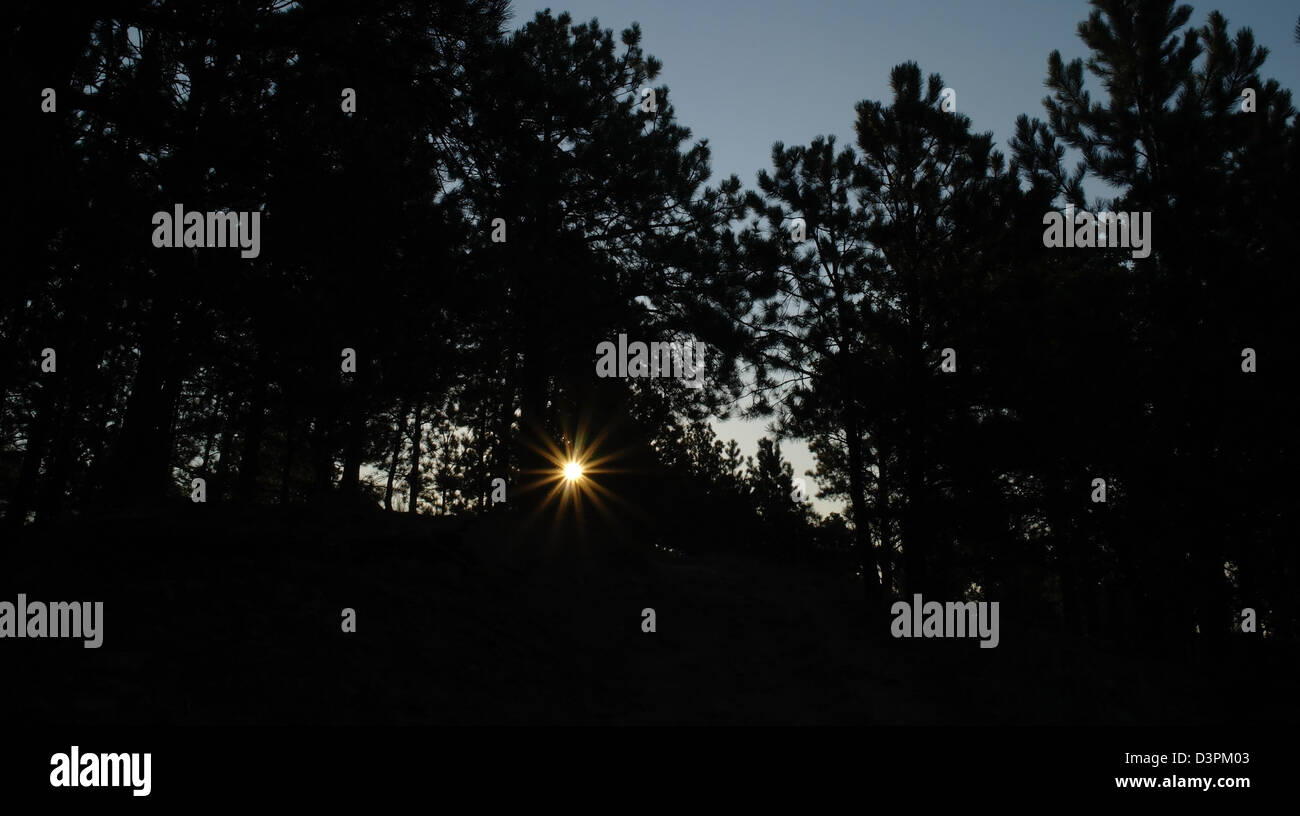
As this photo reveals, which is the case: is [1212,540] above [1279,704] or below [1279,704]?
above

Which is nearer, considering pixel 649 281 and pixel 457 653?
pixel 457 653

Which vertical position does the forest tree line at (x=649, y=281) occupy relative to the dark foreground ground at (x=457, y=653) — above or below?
above

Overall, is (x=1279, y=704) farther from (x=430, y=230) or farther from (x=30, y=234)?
(x=30, y=234)

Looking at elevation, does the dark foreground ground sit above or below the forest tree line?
below

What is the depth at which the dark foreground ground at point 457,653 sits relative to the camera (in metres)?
5.98

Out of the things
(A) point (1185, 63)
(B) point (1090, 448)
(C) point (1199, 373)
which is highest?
(A) point (1185, 63)

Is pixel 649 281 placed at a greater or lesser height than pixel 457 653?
greater

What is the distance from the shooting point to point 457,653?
816 cm

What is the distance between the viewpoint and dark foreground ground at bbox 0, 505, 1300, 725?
235 inches

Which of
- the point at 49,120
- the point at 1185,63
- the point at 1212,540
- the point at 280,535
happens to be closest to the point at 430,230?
the point at 49,120
